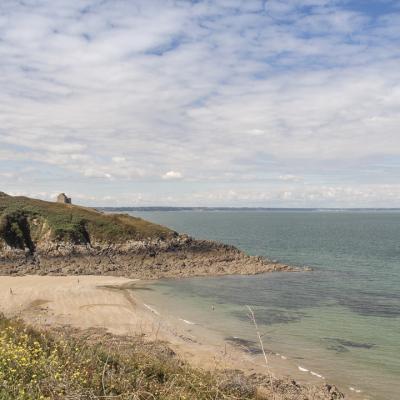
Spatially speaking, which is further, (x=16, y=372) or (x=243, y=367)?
(x=243, y=367)

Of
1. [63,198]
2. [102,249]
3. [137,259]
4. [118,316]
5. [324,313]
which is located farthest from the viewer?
[63,198]

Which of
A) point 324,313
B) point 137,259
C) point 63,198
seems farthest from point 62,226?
point 324,313

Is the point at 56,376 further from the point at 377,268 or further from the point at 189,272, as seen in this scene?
the point at 377,268

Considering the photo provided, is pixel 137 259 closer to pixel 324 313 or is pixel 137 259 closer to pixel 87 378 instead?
pixel 324 313

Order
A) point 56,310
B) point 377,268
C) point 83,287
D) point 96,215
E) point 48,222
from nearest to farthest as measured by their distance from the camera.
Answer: point 56,310 → point 83,287 → point 377,268 → point 48,222 → point 96,215

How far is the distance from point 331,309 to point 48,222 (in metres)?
40.2

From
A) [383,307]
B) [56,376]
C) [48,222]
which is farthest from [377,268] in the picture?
[56,376]

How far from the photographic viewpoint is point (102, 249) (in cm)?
5566

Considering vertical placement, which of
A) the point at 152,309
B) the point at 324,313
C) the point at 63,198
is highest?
the point at 63,198

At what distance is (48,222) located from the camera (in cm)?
5850

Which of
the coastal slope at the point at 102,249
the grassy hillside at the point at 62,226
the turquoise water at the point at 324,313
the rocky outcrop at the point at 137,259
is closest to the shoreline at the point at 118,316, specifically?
the turquoise water at the point at 324,313

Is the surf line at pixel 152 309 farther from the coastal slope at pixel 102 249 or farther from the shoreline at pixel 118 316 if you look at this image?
the coastal slope at pixel 102 249

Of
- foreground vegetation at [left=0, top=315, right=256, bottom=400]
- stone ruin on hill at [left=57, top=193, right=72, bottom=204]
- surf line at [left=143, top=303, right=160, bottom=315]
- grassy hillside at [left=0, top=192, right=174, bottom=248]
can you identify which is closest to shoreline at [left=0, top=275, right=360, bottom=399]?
surf line at [left=143, top=303, right=160, bottom=315]

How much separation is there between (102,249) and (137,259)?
16.1 ft
